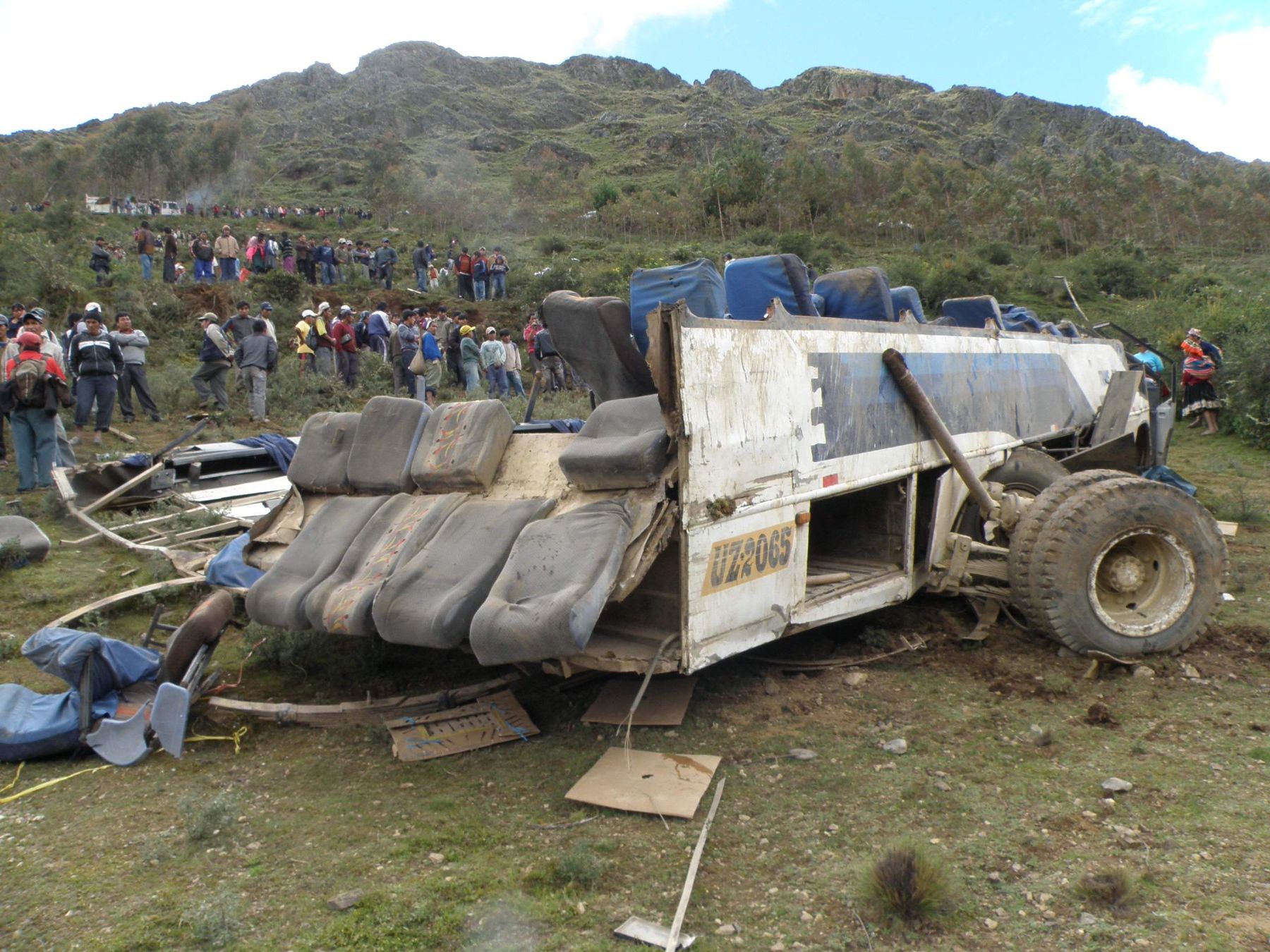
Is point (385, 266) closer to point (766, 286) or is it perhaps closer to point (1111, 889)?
point (766, 286)

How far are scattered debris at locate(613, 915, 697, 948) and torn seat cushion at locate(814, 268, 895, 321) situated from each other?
11.7ft

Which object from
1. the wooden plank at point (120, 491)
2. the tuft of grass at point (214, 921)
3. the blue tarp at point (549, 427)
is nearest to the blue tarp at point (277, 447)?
the wooden plank at point (120, 491)

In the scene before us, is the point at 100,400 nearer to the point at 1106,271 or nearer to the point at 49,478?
the point at 49,478

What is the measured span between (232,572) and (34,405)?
5247 millimetres

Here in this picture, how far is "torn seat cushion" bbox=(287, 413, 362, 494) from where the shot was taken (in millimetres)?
5070

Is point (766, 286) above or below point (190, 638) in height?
above

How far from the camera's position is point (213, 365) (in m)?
12.6

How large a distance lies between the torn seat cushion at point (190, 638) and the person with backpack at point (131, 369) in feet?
27.1

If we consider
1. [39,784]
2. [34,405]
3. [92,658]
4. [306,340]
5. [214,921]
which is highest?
[306,340]

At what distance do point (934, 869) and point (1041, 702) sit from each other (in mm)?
1863

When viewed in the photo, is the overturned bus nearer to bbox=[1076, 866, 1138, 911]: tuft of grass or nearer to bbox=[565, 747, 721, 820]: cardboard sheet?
bbox=[565, 747, 721, 820]: cardboard sheet

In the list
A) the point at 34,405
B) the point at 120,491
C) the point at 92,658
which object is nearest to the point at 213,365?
the point at 34,405

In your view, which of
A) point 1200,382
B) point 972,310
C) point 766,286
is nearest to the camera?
point 766,286

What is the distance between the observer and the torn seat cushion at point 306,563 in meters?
4.27
